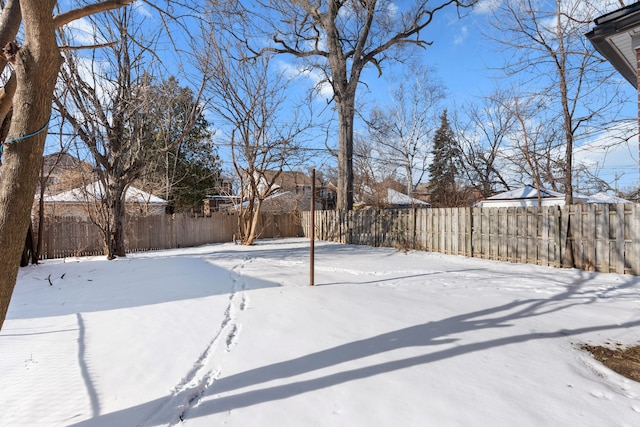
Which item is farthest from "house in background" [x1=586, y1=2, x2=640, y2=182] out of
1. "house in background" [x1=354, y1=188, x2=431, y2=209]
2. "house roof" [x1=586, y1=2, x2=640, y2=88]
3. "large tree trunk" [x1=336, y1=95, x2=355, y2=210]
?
"house in background" [x1=354, y1=188, x2=431, y2=209]

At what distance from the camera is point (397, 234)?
1298 cm

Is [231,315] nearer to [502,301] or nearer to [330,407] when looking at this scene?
[330,407]

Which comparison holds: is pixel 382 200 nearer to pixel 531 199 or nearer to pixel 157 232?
pixel 531 199

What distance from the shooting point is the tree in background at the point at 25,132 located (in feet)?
6.52

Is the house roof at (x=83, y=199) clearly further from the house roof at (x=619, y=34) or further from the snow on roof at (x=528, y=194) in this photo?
the snow on roof at (x=528, y=194)

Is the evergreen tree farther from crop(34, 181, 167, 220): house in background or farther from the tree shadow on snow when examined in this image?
the tree shadow on snow

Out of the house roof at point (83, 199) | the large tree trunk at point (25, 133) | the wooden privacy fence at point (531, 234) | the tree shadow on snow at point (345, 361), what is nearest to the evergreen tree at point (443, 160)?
the wooden privacy fence at point (531, 234)

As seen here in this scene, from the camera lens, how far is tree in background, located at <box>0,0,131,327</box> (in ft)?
6.52

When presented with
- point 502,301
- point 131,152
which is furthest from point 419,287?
point 131,152

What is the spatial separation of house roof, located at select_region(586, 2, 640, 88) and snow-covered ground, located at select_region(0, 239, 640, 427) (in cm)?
338

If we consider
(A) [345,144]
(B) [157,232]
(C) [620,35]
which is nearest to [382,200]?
(A) [345,144]

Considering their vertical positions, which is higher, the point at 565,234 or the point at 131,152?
the point at 131,152

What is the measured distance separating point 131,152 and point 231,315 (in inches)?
311

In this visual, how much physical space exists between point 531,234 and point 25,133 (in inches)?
382
